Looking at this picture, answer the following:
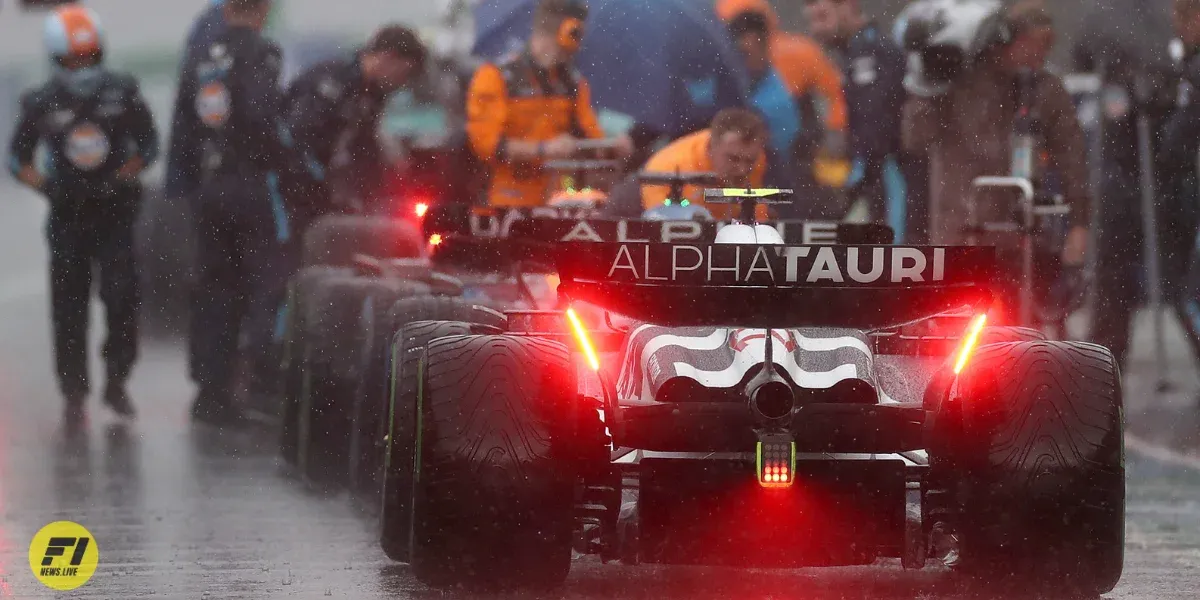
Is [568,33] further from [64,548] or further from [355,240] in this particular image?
[64,548]

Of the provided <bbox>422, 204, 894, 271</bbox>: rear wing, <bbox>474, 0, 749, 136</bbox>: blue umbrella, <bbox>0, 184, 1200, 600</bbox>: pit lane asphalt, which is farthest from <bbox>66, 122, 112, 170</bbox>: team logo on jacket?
<bbox>422, 204, 894, 271</bbox>: rear wing

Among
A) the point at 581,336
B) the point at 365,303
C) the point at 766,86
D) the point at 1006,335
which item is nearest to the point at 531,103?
the point at 766,86

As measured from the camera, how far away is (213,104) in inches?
645

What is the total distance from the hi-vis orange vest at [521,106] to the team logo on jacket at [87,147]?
7.30ft

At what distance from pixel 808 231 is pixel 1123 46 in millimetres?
6901

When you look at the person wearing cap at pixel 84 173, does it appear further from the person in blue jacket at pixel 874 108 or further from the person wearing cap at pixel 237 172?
the person in blue jacket at pixel 874 108

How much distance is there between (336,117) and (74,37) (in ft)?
5.35

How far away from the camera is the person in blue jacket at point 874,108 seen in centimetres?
1745

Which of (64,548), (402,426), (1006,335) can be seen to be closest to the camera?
(402,426)

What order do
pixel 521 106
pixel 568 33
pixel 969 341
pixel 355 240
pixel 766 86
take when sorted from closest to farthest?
pixel 969 341 < pixel 355 240 < pixel 568 33 < pixel 521 106 < pixel 766 86

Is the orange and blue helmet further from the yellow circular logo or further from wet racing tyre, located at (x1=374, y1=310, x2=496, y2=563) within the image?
wet racing tyre, located at (x1=374, y1=310, x2=496, y2=563)

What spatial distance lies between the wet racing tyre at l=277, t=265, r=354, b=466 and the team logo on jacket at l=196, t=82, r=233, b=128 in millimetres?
3230

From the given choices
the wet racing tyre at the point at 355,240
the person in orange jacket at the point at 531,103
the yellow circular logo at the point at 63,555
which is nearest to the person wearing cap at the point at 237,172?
the person in orange jacket at the point at 531,103

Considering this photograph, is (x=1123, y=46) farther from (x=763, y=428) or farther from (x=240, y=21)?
(x=763, y=428)
